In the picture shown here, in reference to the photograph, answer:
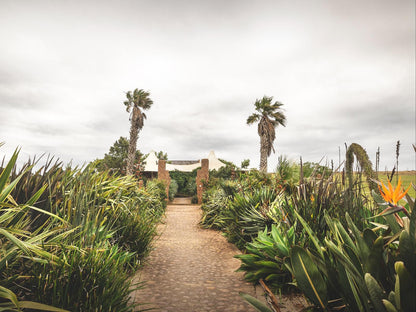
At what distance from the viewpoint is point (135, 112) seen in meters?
23.9

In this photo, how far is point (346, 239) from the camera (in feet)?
7.29

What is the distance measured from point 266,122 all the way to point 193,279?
18158 mm

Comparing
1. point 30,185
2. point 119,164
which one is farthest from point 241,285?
point 119,164

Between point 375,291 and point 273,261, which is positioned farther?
point 273,261

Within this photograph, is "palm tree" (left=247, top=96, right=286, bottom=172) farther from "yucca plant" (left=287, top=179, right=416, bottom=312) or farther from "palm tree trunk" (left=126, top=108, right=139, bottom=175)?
"yucca plant" (left=287, top=179, right=416, bottom=312)

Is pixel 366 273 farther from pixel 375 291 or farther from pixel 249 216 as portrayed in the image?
pixel 249 216

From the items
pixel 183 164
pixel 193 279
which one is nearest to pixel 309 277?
pixel 193 279

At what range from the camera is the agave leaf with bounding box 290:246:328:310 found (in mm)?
1943

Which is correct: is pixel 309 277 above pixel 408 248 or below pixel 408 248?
below

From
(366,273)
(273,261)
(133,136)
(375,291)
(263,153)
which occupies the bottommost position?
(273,261)

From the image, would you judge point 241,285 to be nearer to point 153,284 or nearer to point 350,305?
point 153,284

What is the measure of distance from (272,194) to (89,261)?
515cm

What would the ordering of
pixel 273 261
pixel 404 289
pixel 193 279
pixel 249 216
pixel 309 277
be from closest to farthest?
pixel 404 289
pixel 309 277
pixel 273 261
pixel 193 279
pixel 249 216

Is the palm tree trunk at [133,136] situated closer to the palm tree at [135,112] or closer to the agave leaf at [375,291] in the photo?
the palm tree at [135,112]
